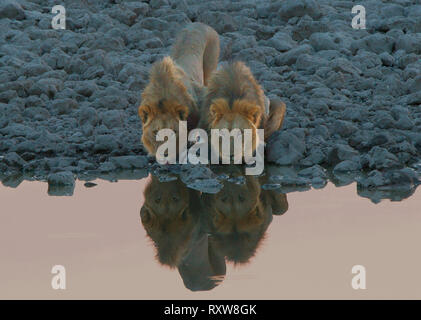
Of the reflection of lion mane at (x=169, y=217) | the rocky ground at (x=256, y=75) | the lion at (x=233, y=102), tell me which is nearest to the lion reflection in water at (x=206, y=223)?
the reflection of lion mane at (x=169, y=217)

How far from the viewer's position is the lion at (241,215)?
19.9ft

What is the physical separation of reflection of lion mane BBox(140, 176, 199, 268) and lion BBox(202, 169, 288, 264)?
0.13 m

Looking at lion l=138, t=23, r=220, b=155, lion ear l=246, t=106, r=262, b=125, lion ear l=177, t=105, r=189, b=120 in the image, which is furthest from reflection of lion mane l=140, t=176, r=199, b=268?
lion ear l=246, t=106, r=262, b=125

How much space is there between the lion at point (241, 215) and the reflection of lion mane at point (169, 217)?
0.44ft

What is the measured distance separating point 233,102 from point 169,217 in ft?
4.59

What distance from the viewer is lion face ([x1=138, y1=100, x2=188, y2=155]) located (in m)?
7.89

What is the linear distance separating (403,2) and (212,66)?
4.38m

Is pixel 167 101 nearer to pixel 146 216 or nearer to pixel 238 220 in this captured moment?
A: pixel 146 216

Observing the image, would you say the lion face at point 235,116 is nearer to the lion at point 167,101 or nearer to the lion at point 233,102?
the lion at point 233,102

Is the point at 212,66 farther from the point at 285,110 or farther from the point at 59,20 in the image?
the point at 59,20

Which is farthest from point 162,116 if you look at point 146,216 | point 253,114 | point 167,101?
point 146,216

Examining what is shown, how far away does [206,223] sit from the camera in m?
6.59

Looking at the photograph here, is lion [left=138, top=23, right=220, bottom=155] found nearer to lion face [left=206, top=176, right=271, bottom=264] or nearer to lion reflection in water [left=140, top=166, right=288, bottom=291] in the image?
lion reflection in water [left=140, top=166, right=288, bottom=291]

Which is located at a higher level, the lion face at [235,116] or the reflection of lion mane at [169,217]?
the lion face at [235,116]
